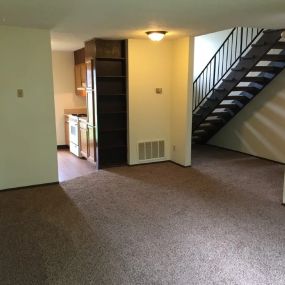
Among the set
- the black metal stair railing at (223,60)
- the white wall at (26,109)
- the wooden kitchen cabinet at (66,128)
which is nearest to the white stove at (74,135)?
the wooden kitchen cabinet at (66,128)

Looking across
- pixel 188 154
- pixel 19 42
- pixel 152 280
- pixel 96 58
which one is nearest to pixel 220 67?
pixel 188 154

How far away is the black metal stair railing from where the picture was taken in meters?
6.54

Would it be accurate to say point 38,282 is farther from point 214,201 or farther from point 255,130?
point 255,130

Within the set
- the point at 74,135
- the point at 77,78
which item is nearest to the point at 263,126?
the point at 74,135

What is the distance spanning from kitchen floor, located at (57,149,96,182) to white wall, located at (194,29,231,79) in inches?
157

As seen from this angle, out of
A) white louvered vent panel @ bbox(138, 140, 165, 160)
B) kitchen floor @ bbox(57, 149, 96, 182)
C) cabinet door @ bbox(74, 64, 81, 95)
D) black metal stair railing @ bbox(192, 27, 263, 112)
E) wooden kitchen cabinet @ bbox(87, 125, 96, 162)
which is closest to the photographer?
kitchen floor @ bbox(57, 149, 96, 182)

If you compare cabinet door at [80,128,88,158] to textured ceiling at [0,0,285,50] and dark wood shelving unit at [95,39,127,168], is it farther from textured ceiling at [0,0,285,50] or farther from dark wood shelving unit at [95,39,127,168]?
textured ceiling at [0,0,285,50]

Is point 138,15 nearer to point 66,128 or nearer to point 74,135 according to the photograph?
point 74,135

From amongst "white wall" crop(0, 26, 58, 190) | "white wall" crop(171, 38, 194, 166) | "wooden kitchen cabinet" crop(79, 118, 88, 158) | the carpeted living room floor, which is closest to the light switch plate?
"white wall" crop(0, 26, 58, 190)

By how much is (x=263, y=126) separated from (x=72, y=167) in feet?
13.0

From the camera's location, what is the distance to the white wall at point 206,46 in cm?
755

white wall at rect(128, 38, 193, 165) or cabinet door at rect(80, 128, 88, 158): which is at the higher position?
white wall at rect(128, 38, 193, 165)

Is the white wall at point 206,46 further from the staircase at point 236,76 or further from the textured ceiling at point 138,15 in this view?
the textured ceiling at point 138,15

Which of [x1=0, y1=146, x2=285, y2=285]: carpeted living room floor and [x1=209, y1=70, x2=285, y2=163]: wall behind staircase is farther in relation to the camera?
[x1=209, y1=70, x2=285, y2=163]: wall behind staircase
